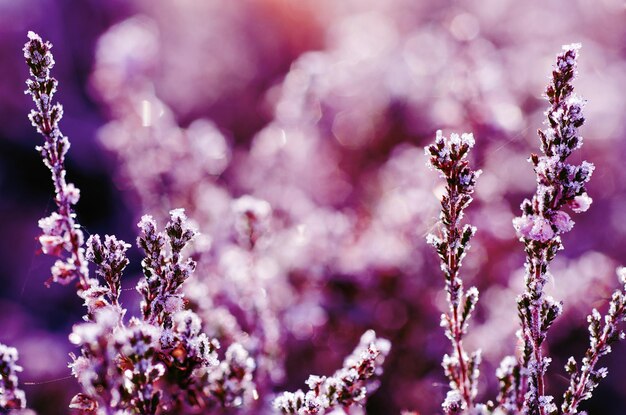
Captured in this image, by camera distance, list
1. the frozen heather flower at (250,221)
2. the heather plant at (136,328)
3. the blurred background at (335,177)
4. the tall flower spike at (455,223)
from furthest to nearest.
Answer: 1. the blurred background at (335,177)
2. the frozen heather flower at (250,221)
3. the tall flower spike at (455,223)
4. the heather plant at (136,328)

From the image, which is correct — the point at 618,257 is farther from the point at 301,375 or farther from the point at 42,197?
the point at 42,197

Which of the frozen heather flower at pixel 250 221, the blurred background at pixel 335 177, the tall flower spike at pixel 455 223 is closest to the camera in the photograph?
the tall flower spike at pixel 455 223

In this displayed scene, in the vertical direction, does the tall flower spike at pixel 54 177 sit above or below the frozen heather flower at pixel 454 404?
above

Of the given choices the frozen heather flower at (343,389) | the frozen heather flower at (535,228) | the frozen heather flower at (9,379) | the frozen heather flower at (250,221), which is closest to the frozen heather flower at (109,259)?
the frozen heather flower at (9,379)

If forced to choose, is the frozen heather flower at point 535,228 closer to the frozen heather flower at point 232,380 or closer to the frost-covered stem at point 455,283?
the frost-covered stem at point 455,283

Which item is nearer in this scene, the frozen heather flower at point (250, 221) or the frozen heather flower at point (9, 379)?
the frozen heather flower at point (9, 379)

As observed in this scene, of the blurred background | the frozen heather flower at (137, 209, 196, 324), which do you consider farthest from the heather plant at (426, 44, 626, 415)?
the blurred background

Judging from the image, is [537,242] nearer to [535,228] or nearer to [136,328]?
[535,228]
